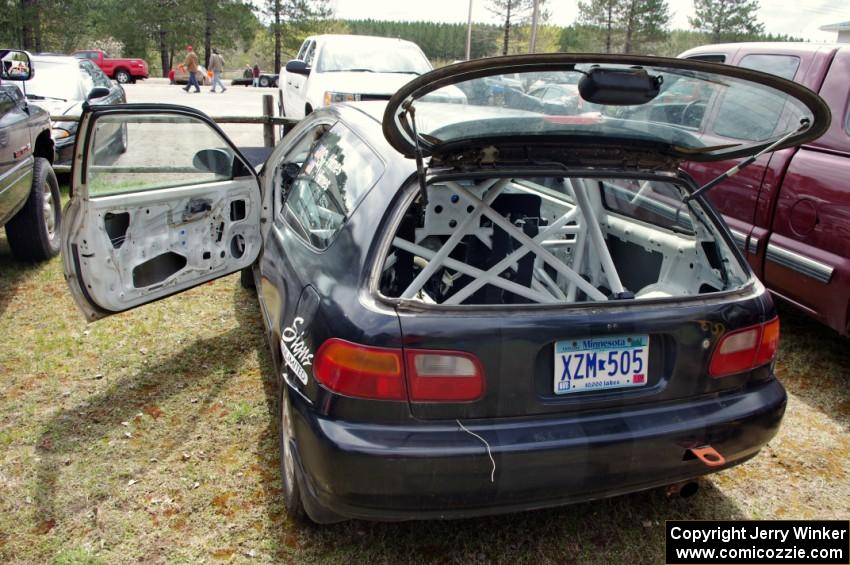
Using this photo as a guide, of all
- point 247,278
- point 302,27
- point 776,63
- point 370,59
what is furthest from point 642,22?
point 247,278

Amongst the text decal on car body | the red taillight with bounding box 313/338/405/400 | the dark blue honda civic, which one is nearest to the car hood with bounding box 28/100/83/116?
the dark blue honda civic

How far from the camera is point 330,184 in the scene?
8.98ft

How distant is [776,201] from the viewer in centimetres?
389

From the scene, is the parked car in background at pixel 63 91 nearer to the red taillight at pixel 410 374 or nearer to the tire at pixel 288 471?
the tire at pixel 288 471

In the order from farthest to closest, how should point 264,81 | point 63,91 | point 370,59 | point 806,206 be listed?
point 264,81 → point 370,59 → point 63,91 → point 806,206

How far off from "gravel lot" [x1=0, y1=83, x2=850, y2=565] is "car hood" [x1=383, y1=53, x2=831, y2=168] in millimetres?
1418

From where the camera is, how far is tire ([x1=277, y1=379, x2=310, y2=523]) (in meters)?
2.40

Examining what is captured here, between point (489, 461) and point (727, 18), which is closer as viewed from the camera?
point (489, 461)

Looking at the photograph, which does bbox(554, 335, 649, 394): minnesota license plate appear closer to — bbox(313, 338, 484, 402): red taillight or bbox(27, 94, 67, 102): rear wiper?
bbox(313, 338, 484, 402): red taillight

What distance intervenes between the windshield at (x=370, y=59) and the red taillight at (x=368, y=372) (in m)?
7.55

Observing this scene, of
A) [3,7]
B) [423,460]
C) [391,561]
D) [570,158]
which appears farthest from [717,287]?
[3,7]

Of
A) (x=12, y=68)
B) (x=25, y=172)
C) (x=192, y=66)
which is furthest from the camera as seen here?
(x=192, y=66)

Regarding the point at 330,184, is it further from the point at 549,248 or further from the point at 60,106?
the point at 60,106

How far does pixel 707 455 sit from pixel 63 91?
9.13 meters
